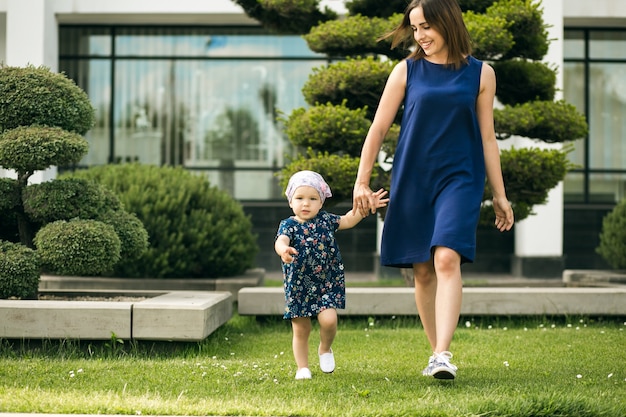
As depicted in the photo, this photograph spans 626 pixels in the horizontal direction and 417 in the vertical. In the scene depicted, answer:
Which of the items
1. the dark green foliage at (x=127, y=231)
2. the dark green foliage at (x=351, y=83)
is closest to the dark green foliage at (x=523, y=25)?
the dark green foliage at (x=351, y=83)

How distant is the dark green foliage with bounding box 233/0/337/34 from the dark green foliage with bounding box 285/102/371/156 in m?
1.18

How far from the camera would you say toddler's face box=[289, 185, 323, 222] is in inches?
186

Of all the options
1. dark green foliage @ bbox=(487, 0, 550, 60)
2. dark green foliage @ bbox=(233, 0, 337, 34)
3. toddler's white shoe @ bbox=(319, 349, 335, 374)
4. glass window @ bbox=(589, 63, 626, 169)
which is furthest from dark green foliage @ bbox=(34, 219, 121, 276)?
glass window @ bbox=(589, 63, 626, 169)

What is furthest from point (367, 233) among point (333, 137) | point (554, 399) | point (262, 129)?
point (554, 399)

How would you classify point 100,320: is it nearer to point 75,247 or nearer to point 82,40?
point 75,247

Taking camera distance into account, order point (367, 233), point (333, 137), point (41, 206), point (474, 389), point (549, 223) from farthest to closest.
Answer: point (367, 233)
point (549, 223)
point (333, 137)
point (41, 206)
point (474, 389)

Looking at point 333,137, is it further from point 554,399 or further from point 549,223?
point 549,223

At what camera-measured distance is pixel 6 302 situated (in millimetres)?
5898

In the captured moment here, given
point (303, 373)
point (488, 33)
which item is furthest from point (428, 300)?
point (488, 33)

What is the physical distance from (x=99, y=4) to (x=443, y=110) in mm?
10690

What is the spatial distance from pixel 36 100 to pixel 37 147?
17.9 inches

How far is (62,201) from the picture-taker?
6.52 m

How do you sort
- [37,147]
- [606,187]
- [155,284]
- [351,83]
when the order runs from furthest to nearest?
[606,187]
[155,284]
[351,83]
[37,147]

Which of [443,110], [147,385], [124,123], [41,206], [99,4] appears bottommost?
[147,385]
